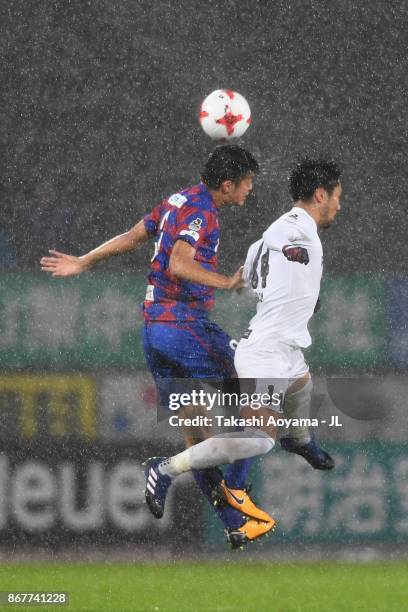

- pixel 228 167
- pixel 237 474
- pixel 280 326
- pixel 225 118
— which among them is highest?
pixel 225 118

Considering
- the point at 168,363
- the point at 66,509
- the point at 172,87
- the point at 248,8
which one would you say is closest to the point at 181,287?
the point at 168,363

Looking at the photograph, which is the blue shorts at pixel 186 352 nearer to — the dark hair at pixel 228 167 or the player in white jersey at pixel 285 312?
the player in white jersey at pixel 285 312

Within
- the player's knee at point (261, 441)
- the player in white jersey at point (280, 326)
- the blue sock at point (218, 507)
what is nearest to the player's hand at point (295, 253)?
the player in white jersey at point (280, 326)

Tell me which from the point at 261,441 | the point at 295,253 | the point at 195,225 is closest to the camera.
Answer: the point at 295,253

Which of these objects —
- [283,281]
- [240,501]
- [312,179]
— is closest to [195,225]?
[283,281]

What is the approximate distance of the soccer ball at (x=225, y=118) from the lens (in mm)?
7035

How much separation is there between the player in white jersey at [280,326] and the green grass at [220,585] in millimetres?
3872

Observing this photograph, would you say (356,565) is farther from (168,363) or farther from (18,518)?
(168,363)

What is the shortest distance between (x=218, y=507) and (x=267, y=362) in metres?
0.78

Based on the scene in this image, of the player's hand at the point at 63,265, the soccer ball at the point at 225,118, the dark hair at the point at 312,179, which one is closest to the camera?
the dark hair at the point at 312,179

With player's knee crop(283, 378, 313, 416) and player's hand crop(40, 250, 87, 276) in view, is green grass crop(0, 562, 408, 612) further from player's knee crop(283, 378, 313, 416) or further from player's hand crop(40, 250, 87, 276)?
player's hand crop(40, 250, 87, 276)

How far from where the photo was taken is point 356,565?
12.3 meters

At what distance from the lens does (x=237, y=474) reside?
675 cm

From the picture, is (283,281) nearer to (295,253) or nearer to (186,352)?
(295,253)
